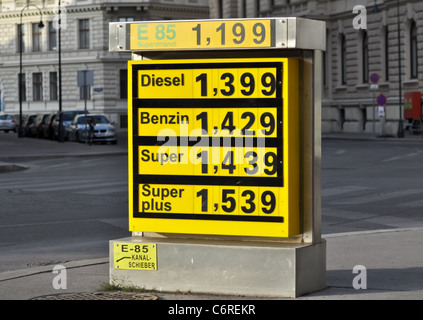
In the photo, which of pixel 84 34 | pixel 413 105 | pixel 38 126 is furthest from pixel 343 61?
pixel 84 34

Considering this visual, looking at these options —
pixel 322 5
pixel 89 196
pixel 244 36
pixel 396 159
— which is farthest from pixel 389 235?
pixel 322 5

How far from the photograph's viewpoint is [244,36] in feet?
25.7

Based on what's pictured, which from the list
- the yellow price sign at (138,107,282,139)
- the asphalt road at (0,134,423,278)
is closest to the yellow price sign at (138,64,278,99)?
the yellow price sign at (138,107,282,139)

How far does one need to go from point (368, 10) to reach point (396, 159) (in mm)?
28143

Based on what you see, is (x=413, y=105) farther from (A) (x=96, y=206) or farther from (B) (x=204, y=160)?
(B) (x=204, y=160)

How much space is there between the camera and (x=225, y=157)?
791cm

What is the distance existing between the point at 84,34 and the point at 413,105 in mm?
41209

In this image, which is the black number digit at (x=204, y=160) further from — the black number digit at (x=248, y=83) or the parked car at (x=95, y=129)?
the parked car at (x=95, y=129)

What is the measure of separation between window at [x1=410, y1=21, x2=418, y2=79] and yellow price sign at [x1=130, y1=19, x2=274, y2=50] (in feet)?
146

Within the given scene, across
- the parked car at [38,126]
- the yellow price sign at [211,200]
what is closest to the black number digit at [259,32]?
the yellow price sign at [211,200]

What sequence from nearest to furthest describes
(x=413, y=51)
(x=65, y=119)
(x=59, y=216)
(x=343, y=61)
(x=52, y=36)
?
(x=59, y=216) < (x=413, y=51) < (x=65, y=119) < (x=343, y=61) < (x=52, y=36)

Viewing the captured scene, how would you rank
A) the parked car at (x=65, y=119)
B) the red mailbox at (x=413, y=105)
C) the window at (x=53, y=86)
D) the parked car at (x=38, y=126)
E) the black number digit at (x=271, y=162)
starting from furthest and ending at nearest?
the window at (x=53, y=86), the parked car at (x=38, y=126), the parked car at (x=65, y=119), the red mailbox at (x=413, y=105), the black number digit at (x=271, y=162)

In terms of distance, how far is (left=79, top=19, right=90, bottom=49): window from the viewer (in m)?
83.8

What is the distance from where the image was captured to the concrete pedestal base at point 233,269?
7.66 metres
